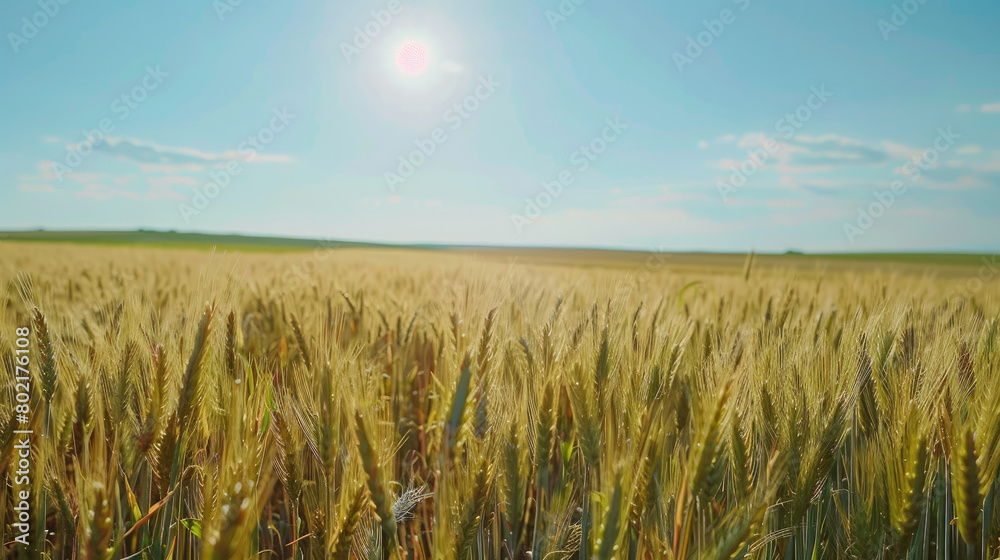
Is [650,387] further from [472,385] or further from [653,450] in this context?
[472,385]

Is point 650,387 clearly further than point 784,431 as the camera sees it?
Yes

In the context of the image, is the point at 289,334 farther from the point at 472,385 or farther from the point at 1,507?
the point at 472,385

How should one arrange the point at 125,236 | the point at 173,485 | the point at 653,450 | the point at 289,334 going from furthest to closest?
the point at 125,236
the point at 289,334
the point at 173,485
the point at 653,450

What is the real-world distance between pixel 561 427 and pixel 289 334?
151 centimetres

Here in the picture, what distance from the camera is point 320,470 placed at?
113 centimetres

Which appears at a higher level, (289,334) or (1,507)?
(289,334)

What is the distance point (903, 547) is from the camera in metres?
1.08

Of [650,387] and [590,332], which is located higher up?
[590,332]

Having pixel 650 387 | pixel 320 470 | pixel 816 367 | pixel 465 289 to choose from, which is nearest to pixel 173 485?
pixel 320 470

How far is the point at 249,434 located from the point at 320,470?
0.86 ft

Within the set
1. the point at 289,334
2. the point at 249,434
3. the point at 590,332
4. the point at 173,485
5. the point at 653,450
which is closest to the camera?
the point at 249,434

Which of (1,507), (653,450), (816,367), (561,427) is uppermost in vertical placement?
(816,367)

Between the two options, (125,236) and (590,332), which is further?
(125,236)

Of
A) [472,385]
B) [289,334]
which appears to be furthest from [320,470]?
[289,334]
